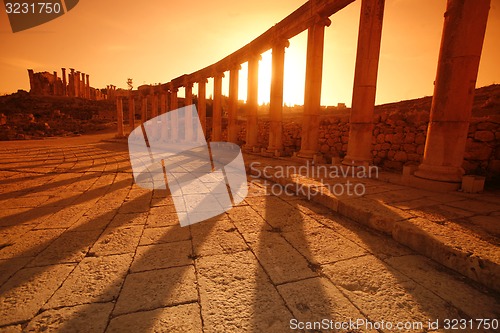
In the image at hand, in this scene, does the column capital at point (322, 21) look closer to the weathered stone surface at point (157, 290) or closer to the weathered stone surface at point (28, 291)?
the weathered stone surface at point (157, 290)

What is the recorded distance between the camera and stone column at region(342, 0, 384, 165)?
579 centimetres

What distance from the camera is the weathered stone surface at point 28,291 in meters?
1.69

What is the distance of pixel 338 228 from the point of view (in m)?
3.20

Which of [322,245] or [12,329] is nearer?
[12,329]

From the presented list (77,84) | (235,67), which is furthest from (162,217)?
(77,84)

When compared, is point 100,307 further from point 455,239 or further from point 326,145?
point 326,145

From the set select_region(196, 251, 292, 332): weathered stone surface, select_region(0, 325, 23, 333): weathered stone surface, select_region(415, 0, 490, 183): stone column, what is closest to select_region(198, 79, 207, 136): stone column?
select_region(415, 0, 490, 183): stone column

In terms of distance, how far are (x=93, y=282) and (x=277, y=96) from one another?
29.8 ft

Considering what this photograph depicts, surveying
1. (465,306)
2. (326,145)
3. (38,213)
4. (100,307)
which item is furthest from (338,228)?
(326,145)

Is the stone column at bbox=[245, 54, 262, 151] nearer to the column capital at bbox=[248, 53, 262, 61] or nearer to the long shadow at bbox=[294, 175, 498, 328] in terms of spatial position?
the column capital at bbox=[248, 53, 262, 61]

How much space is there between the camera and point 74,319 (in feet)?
5.41

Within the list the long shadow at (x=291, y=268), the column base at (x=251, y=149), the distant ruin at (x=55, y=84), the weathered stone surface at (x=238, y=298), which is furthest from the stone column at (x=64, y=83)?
the weathered stone surface at (x=238, y=298)

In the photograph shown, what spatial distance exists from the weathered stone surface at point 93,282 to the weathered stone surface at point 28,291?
3.3 inches

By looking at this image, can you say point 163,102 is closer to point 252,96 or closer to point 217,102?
point 217,102
